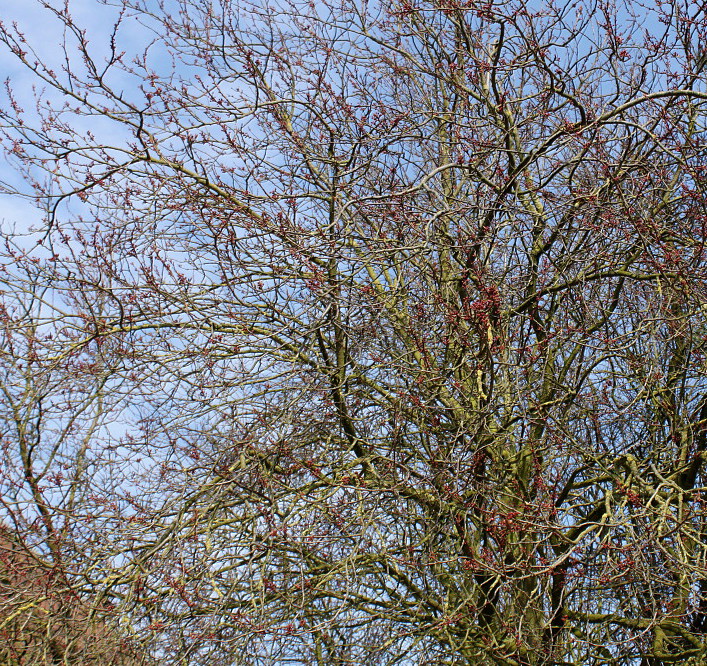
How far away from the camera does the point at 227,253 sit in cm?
621

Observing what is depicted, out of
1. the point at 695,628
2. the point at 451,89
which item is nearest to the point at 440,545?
the point at 695,628

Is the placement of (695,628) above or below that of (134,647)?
above

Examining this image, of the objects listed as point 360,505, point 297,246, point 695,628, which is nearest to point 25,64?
point 297,246

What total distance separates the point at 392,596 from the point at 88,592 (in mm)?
2345

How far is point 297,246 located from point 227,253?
77 cm

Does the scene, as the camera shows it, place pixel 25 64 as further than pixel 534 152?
Yes

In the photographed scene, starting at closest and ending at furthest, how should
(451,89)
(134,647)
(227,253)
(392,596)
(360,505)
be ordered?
(134,647) → (360,505) → (227,253) → (392,596) → (451,89)

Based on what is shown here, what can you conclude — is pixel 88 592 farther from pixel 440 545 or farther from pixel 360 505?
pixel 440 545

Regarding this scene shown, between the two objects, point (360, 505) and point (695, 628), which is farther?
point (695, 628)

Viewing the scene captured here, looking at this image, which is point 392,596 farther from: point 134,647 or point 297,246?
point 297,246

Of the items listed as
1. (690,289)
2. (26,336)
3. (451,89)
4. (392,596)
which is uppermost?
(451,89)

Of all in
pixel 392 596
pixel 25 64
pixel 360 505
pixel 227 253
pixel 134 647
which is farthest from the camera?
pixel 25 64

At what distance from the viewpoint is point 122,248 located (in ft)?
21.4

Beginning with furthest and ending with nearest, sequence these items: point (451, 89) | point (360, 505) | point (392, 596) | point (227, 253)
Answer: point (451, 89)
point (392, 596)
point (227, 253)
point (360, 505)
